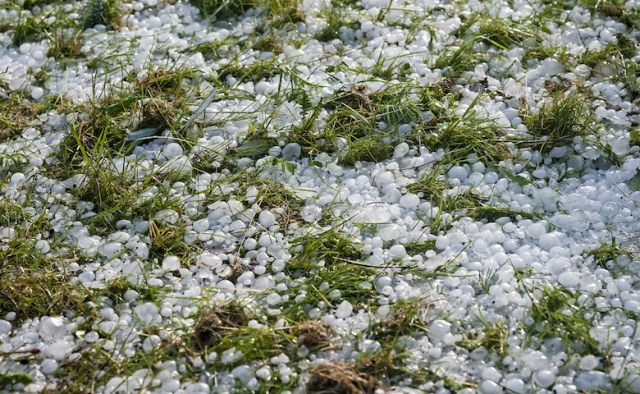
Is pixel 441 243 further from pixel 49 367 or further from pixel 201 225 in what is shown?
pixel 49 367

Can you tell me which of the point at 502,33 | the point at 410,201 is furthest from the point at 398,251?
the point at 502,33

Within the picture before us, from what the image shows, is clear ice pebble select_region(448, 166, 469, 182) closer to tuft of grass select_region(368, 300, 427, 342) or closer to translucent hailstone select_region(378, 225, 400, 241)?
translucent hailstone select_region(378, 225, 400, 241)

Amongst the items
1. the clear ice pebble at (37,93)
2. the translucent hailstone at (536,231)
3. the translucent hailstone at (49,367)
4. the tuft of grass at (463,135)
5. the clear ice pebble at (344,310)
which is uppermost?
the tuft of grass at (463,135)

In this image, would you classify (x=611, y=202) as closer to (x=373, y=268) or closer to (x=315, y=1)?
(x=373, y=268)

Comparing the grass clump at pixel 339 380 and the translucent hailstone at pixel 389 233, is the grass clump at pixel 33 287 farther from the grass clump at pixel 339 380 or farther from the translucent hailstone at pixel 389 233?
the translucent hailstone at pixel 389 233

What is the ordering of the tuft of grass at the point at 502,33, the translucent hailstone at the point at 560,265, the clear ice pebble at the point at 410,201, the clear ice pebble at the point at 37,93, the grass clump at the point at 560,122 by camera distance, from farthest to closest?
the tuft of grass at the point at 502,33 < the clear ice pebble at the point at 37,93 < the grass clump at the point at 560,122 < the clear ice pebble at the point at 410,201 < the translucent hailstone at the point at 560,265

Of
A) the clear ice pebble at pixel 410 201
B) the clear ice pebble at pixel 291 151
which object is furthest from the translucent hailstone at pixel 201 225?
the clear ice pebble at pixel 410 201

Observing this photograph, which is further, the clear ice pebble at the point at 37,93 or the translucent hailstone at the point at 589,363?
the clear ice pebble at the point at 37,93

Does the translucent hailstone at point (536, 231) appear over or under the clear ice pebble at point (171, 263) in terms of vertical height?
over

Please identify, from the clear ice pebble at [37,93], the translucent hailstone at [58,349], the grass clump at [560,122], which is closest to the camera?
the translucent hailstone at [58,349]
